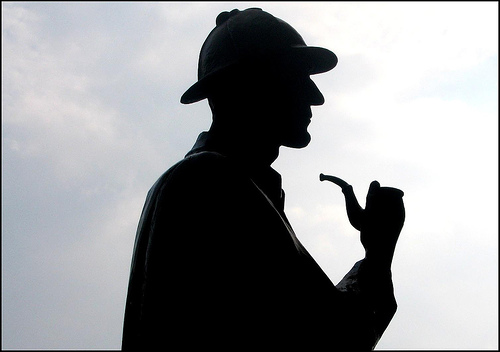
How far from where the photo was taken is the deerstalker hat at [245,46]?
4.07 m

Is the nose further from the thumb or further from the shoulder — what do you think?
the shoulder

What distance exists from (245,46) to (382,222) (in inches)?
54.9

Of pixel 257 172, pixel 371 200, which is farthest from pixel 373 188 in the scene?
pixel 257 172

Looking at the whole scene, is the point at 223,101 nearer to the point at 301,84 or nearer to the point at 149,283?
the point at 301,84

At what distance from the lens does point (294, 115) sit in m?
4.11

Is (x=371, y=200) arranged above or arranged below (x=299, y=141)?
below

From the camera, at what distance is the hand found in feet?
12.3

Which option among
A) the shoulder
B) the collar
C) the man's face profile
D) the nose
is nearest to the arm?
the collar

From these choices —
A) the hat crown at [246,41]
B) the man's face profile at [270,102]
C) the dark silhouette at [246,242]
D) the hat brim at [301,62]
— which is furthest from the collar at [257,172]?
the hat crown at [246,41]

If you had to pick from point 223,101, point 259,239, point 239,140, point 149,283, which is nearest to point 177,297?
point 149,283

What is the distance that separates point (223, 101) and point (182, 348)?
1698 mm

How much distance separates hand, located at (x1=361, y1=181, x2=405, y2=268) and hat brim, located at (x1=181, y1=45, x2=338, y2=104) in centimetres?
98

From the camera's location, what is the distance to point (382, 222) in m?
3.77

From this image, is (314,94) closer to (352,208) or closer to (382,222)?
(352,208)
